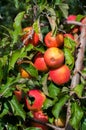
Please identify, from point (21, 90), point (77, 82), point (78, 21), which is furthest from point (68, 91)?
point (78, 21)

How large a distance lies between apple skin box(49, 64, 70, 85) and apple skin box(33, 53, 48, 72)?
0.10ft

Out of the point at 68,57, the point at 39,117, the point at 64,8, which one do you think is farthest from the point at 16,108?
the point at 64,8

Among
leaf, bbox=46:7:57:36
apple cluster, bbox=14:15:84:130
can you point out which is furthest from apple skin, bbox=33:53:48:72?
leaf, bbox=46:7:57:36

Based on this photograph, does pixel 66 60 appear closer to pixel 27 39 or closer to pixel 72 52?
pixel 72 52

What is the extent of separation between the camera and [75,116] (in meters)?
1.51

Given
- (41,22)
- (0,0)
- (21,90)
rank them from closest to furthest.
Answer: (21,90) → (41,22) → (0,0)

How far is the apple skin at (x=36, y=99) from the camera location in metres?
1.57

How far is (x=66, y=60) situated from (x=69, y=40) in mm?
70

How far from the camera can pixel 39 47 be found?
1.58m

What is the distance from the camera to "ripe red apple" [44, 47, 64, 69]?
61.4 inches

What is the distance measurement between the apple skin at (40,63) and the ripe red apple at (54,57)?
1 centimetres

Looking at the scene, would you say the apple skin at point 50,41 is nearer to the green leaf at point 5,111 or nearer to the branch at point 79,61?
the branch at point 79,61

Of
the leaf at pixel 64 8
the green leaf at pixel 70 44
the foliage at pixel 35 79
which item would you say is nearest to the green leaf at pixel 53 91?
the foliage at pixel 35 79

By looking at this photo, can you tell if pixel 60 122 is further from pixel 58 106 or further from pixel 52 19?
pixel 52 19
